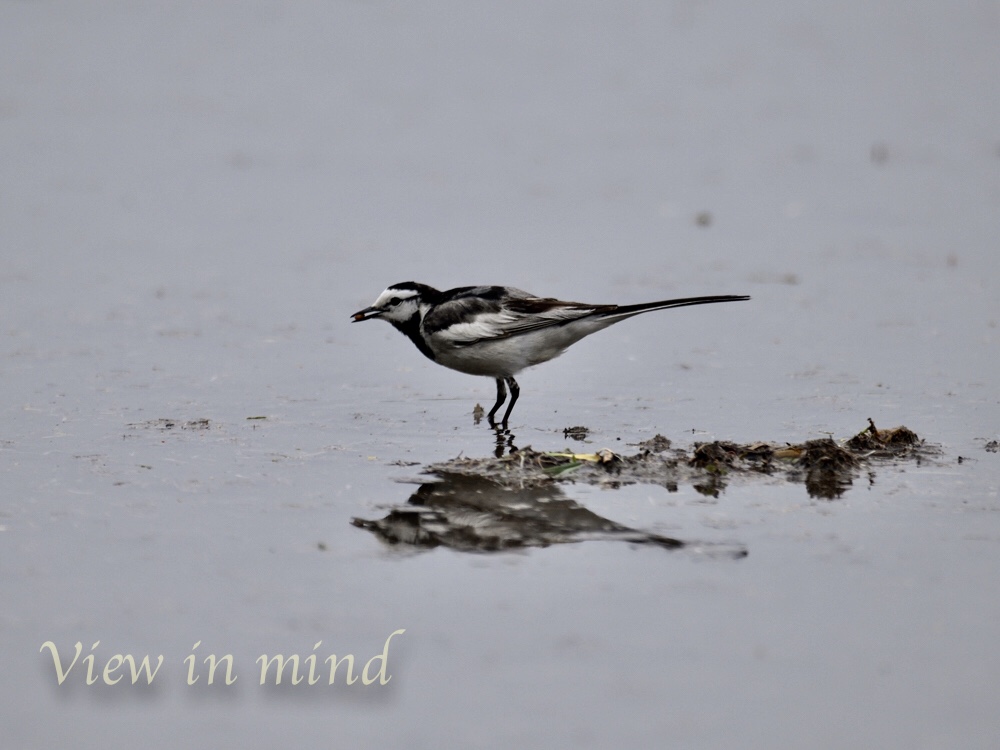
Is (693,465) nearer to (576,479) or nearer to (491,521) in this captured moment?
(576,479)

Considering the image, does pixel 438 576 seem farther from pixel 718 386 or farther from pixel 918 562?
pixel 718 386

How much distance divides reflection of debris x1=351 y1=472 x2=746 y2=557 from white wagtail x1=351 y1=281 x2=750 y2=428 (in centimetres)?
178

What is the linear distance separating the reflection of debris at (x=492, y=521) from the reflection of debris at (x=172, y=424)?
182cm

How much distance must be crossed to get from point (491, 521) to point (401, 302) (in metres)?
3.03

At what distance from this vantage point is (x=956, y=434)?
27.4ft

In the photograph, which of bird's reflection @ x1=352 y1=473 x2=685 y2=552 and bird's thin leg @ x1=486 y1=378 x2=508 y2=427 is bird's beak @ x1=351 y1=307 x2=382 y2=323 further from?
bird's reflection @ x1=352 y1=473 x2=685 y2=552

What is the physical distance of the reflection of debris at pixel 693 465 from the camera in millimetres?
7469

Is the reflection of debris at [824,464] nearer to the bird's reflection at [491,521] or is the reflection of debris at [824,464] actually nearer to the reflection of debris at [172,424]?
the bird's reflection at [491,521]

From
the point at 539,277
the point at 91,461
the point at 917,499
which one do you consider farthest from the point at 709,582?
the point at 539,277

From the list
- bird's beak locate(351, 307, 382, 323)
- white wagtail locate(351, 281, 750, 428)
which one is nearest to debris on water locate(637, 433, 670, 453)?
white wagtail locate(351, 281, 750, 428)

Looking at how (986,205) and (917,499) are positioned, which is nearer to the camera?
(917,499)

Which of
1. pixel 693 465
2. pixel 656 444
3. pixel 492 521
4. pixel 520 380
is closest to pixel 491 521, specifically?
pixel 492 521

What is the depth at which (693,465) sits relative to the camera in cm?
766

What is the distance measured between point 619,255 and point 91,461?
627 centimetres
